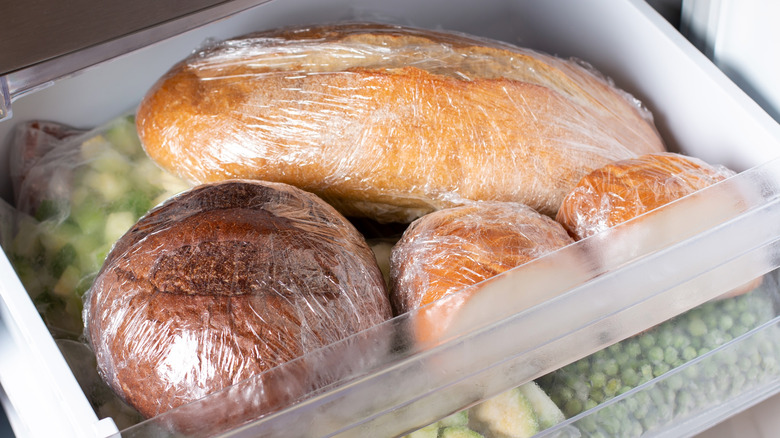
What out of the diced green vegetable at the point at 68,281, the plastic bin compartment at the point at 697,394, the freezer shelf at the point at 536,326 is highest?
the diced green vegetable at the point at 68,281

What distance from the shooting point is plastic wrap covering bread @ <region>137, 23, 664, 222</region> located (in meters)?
0.88

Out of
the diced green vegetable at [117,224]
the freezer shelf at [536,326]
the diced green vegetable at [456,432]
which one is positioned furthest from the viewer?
the diced green vegetable at [117,224]

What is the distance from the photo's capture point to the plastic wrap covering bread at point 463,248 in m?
0.75

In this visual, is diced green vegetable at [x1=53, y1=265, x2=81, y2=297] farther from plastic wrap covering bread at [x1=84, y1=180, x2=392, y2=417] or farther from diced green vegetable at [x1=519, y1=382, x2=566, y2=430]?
diced green vegetable at [x1=519, y1=382, x2=566, y2=430]

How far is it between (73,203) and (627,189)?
701 millimetres

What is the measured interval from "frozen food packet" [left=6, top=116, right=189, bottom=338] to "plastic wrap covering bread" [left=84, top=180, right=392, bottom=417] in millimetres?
131

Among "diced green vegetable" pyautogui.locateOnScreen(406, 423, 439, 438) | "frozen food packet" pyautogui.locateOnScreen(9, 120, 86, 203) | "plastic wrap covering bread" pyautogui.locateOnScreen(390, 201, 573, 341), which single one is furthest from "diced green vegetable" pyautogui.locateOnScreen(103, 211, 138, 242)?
"diced green vegetable" pyautogui.locateOnScreen(406, 423, 439, 438)

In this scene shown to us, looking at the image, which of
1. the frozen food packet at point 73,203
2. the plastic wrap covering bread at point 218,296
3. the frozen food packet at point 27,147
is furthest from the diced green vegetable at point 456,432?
the frozen food packet at point 27,147

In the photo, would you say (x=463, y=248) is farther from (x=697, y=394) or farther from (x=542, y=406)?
(x=697, y=394)

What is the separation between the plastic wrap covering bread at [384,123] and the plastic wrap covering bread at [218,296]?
0.14 metres

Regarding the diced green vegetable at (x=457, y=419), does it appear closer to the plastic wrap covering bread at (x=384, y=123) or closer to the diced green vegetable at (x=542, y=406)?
the diced green vegetable at (x=542, y=406)

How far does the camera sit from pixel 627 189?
0.81 meters

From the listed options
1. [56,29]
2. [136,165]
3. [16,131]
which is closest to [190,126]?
[136,165]

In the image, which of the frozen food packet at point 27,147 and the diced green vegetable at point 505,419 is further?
the frozen food packet at point 27,147
